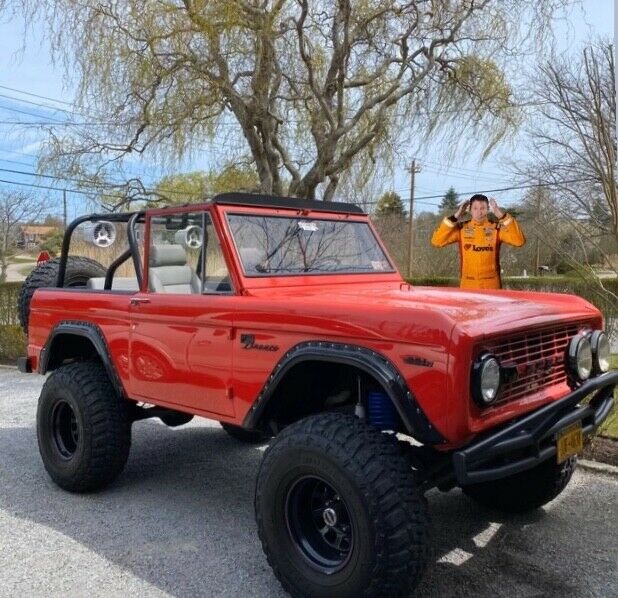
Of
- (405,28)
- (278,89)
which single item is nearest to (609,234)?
(405,28)

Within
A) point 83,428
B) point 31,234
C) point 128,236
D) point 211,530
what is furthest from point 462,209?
point 31,234

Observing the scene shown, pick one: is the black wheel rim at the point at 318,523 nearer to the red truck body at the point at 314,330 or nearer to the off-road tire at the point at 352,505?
the off-road tire at the point at 352,505

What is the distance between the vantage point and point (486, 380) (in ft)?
8.90

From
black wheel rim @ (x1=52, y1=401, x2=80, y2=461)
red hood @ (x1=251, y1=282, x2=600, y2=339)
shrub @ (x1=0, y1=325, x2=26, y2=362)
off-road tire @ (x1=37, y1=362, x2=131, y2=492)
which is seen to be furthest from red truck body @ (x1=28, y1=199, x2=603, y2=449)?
shrub @ (x1=0, y1=325, x2=26, y2=362)

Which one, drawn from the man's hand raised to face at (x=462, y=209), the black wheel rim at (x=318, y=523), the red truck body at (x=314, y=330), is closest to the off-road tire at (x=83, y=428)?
the red truck body at (x=314, y=330)

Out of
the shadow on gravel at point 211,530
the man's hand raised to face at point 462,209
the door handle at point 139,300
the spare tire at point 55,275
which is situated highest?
the man's hand raised to face at point 462,209

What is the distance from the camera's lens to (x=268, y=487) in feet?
10.00

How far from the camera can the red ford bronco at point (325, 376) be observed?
8.83ft

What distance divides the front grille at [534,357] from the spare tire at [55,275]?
12.6 feet

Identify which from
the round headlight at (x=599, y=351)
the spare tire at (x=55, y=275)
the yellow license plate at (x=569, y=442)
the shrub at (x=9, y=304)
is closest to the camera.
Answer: the yellow license plate at (x=569, y=442)

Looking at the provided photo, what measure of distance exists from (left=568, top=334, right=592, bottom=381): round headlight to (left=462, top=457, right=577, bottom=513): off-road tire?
0.61m

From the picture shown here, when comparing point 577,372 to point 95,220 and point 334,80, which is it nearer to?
point 95,220

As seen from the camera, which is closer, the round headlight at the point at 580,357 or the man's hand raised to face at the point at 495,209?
the round headlight at the point at 580,357

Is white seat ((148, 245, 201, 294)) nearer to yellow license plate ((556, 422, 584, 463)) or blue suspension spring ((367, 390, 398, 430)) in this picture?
blue suspension spring ((367, 390, 398, 430))
